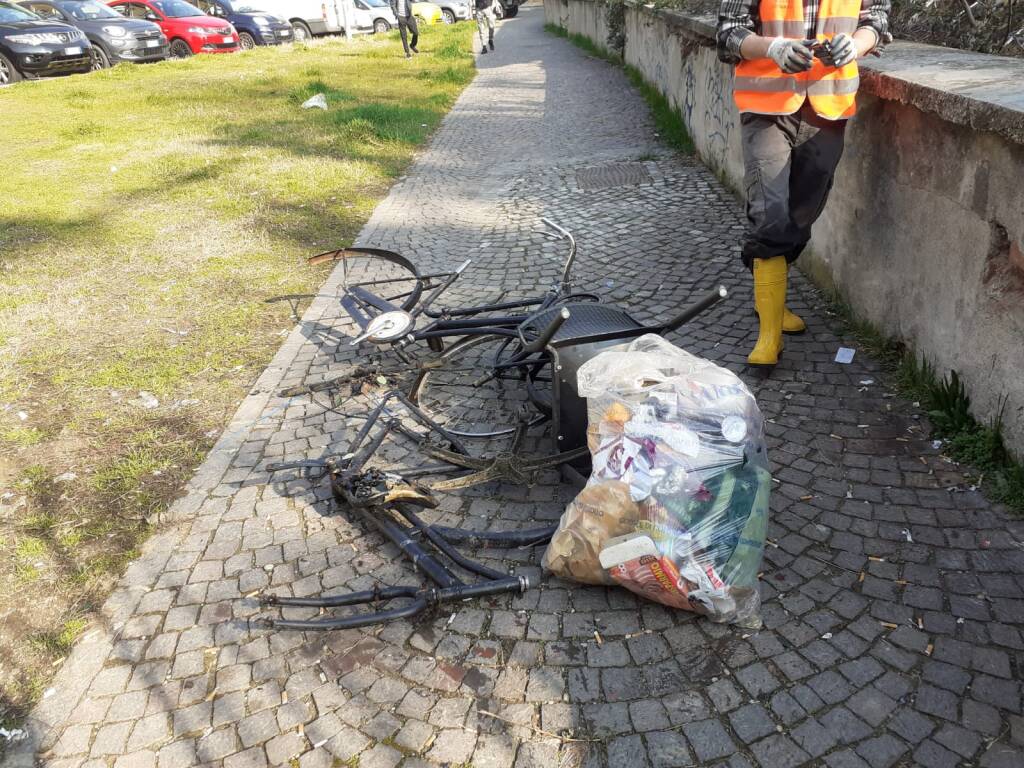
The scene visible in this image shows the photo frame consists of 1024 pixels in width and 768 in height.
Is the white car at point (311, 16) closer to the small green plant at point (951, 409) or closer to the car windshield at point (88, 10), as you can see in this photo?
the car windshield at point (88, 10)

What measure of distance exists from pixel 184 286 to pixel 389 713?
467cm

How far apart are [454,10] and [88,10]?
652 inches

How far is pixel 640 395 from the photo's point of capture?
9.00ft

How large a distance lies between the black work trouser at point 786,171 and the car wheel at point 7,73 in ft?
58.7

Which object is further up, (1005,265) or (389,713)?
(1005,265)

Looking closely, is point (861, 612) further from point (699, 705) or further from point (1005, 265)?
point (1005, 265)

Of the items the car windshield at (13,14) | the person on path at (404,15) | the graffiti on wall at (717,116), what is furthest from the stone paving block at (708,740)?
the car windshield at (13,14)

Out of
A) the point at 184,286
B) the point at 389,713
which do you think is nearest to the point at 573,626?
the point at 389,713

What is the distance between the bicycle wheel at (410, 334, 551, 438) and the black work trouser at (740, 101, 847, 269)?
53.6 inches

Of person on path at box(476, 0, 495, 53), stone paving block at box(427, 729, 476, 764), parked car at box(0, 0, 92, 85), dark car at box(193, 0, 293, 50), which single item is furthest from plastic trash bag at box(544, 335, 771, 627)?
dark car at box(193, 0, 293, 50)

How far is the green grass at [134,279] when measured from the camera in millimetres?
3432

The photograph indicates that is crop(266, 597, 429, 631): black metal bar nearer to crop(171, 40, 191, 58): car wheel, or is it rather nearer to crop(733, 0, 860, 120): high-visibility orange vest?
crop(733, 0, 860, 120): high-visibility orange vest

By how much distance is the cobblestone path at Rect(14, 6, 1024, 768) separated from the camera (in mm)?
2320

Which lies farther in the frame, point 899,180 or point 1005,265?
point 899,180
